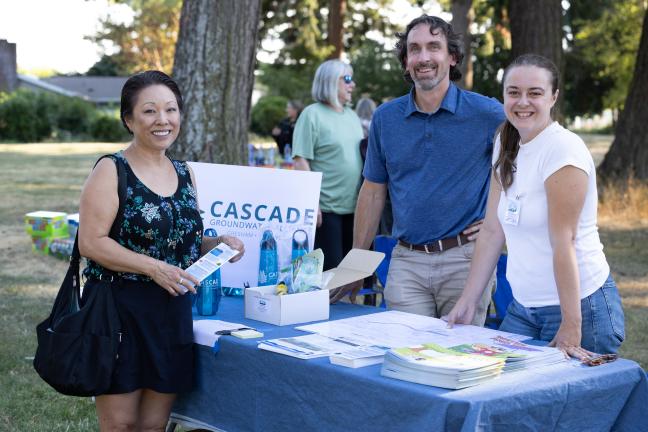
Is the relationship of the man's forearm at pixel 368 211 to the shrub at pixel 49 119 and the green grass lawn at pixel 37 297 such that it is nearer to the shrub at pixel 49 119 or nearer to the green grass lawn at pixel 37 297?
the green grass lawn at pixel 37 297

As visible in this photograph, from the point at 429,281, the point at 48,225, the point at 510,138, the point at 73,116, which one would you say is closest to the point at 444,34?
the point at 510,138

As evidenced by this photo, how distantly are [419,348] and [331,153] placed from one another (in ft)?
11.1

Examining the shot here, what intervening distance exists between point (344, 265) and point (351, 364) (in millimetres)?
1063

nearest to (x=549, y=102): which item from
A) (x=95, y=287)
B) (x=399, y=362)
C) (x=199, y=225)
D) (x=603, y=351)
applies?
(x=603, y=351)

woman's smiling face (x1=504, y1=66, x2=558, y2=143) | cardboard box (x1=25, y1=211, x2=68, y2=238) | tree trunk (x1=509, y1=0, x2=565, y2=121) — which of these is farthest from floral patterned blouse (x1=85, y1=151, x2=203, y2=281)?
tree trunk (x1=509, y1=0, x2=565, y2=121)

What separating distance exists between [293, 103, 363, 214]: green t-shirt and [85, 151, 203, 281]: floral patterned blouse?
2742 mm

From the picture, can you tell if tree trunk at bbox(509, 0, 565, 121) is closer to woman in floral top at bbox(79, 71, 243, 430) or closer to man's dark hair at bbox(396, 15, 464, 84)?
man's dark hair at bbox(396, 15, 464, 84)

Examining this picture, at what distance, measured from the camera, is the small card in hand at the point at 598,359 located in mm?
2662

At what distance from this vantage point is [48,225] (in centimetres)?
1004

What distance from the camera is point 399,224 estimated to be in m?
3.82

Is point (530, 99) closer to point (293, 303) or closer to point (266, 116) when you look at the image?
point (293, 303)

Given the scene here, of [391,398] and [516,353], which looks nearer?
[391,398]

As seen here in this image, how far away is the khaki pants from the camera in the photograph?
371 centimetres

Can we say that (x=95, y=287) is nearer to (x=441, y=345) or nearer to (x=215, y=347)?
(x=215, y=347)
